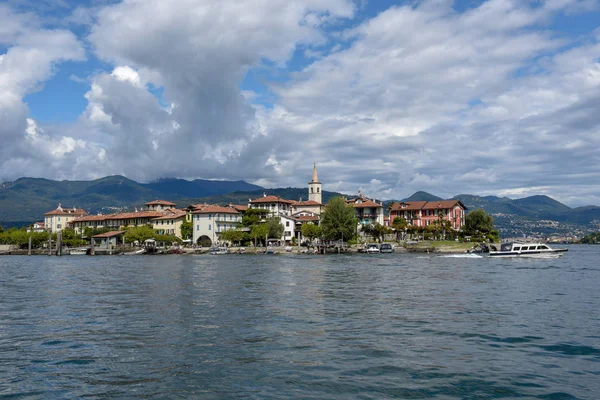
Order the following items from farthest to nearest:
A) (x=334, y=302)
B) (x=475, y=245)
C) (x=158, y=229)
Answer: (x=158, y=229) < (x=475, y=245) < (x=334, y=302)

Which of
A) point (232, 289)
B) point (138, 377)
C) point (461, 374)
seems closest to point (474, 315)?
point (461, 374)

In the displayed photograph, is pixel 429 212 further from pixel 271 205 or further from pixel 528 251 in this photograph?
pixel 528 251

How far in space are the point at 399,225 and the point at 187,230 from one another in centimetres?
5289

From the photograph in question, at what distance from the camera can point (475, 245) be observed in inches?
4158

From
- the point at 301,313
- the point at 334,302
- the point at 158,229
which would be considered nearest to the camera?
the point at 301,313

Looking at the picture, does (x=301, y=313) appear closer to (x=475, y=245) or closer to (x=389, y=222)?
(x=475, y=245)

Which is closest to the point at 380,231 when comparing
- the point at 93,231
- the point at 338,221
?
the point at 338,221

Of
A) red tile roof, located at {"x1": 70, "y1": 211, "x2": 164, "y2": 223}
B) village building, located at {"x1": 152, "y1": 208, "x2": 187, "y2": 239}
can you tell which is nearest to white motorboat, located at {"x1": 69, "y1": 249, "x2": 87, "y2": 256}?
village building, located at {"x1": 152, "y1": 208, "x2": 187, "y2": 239}

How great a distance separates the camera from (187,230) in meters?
130

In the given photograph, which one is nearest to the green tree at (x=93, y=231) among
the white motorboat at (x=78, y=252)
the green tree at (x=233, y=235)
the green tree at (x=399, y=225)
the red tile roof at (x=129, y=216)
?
the red tile roof at (x=129, y=216)

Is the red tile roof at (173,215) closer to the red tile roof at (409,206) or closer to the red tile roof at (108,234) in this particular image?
the red tile roof at (108,234)

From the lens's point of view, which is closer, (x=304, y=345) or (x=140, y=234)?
(x=304, y=345)

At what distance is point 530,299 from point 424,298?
5.57 meters

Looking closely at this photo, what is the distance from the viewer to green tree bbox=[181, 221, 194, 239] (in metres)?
129
